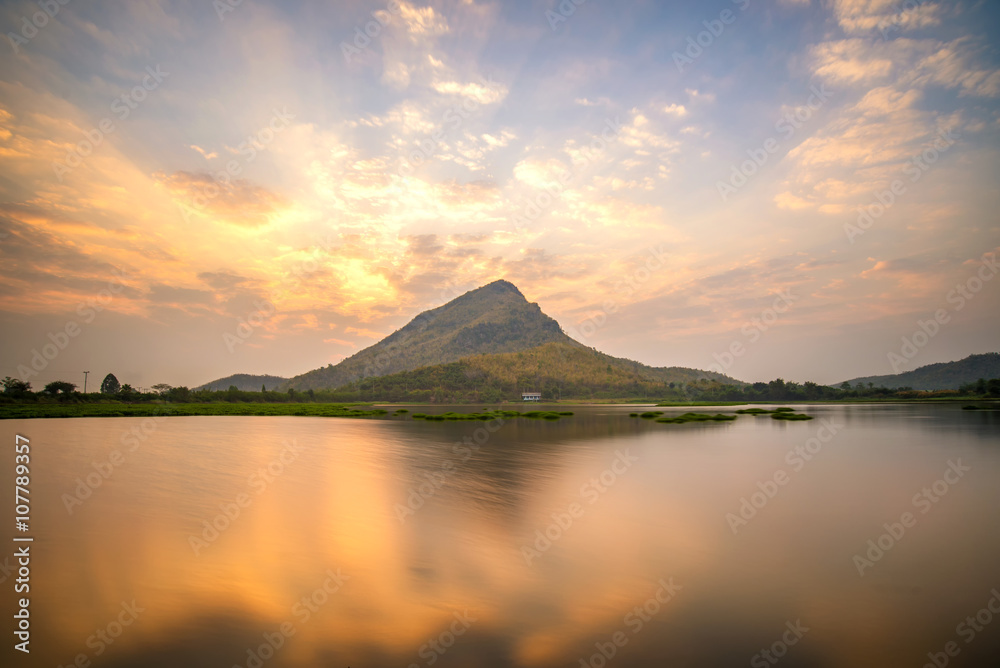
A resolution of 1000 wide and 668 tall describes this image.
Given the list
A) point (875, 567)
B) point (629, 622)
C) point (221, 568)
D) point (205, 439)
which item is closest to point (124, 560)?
point (221, 568)

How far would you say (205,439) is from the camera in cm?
3969

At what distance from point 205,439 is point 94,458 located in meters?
12.3

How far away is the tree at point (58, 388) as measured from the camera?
104 meters

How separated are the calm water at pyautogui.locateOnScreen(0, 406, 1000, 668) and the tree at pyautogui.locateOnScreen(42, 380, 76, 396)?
112648mm

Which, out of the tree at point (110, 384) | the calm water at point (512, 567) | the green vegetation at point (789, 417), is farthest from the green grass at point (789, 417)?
the tree at point (110, 384)

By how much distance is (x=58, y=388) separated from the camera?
106 metres

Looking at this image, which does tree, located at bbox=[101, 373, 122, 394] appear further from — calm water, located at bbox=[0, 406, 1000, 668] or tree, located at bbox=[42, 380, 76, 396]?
calm water, located at bbox=[0, 406, 1000, 668]

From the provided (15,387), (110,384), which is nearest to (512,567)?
(15,387)

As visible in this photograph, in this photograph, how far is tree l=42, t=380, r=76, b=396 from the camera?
104 metres

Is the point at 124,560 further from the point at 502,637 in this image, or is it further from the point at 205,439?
the point at 205,439

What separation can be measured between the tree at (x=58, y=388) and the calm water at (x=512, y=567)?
112648 mm

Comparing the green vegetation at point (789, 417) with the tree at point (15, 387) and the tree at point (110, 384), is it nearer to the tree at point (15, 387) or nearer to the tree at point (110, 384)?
the tree at point (15, 387)

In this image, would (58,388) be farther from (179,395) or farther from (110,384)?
(110,384)

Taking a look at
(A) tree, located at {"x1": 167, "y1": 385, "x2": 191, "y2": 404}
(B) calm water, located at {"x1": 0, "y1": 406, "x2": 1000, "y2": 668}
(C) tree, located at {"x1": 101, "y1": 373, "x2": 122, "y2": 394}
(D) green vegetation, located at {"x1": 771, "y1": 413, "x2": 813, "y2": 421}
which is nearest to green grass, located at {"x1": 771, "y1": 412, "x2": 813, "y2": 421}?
(D) green vegetation, located at {"x1": 771, "y1": 413, "x2": 813, "y2": 421}
